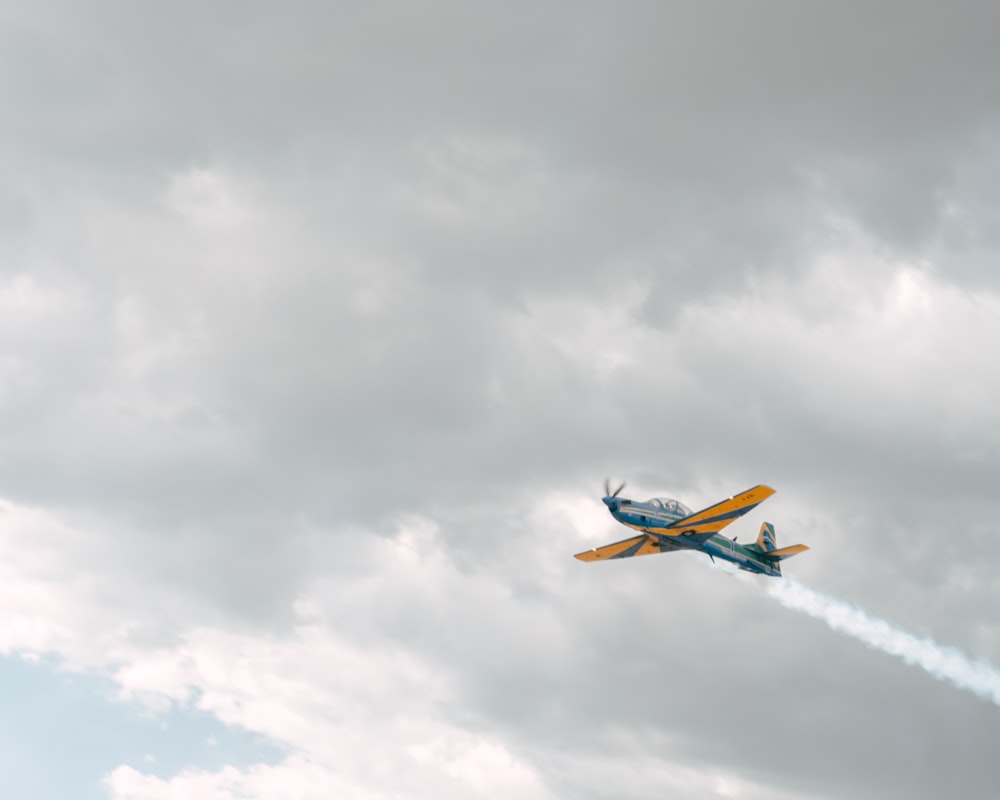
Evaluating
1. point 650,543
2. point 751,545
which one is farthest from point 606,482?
point 751,545

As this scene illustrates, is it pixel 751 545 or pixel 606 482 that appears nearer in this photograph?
pixel 606 482

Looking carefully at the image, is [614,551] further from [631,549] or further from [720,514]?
[720,514]

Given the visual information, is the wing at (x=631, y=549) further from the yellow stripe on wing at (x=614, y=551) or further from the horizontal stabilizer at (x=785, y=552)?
the horizontal stabilizer at (x=785, y=552)

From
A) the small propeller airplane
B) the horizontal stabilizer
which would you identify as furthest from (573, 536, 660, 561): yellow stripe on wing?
the horizontal stabilizer

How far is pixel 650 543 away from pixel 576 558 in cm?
840

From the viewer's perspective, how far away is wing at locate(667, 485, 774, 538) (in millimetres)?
101312

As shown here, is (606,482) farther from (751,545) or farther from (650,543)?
(751,545)

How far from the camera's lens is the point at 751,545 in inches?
4685

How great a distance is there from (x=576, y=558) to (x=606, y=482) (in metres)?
14.0

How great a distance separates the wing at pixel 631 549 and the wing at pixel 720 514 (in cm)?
479

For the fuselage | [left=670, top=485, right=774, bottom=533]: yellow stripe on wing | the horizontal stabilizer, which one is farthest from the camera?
the horizontal stabilizer

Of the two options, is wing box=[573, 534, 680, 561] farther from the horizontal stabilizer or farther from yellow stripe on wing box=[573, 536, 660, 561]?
the horizontal stabilizer

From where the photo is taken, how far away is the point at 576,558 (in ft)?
388

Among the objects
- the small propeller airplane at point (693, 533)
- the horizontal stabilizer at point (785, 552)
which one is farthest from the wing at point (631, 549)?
the horizontal stabilizer at point (785, 552)
